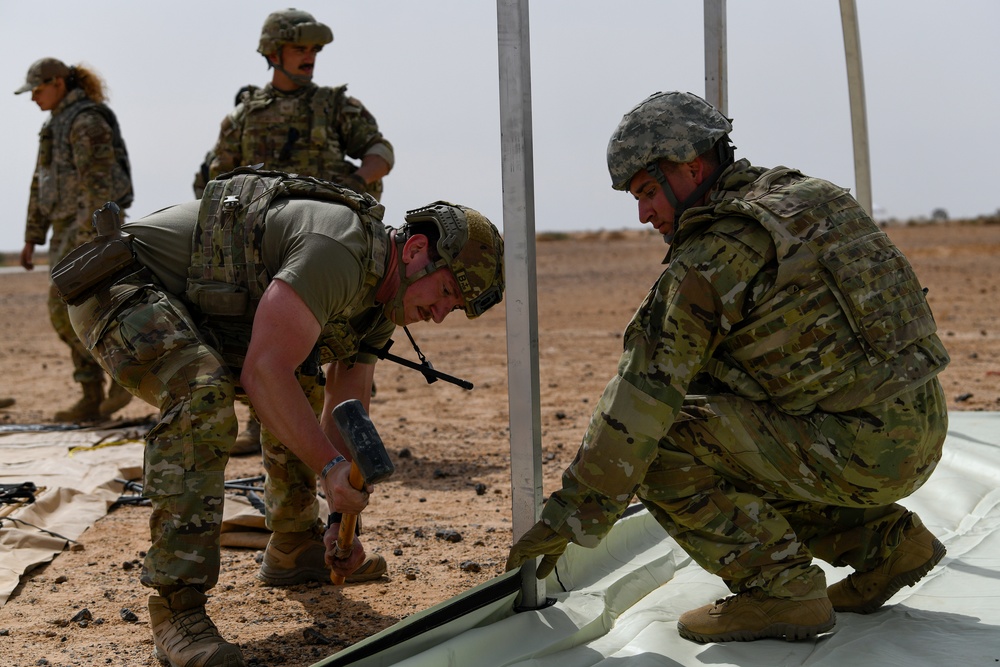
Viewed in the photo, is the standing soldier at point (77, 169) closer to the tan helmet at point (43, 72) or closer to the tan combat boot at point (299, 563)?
the tan helmet at point (43, 72)

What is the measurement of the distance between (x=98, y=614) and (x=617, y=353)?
693cm

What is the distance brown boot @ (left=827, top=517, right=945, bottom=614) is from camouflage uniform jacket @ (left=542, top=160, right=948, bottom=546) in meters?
0.55

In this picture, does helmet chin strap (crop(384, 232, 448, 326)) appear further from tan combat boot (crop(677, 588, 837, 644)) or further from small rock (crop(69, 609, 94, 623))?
small rock (crop(69, 609, 94, 623))

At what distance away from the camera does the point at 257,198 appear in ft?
10.2

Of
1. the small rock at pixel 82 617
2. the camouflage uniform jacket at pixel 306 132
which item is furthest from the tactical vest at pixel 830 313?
the camouflage uniform jacket at pixel 306 132

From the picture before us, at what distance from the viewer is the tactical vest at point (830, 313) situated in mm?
2666

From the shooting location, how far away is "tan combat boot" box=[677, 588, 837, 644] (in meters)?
2.78

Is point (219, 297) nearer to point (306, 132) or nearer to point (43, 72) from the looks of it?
point (306, 132)

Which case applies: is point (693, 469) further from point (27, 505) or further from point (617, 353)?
point (617, 353)

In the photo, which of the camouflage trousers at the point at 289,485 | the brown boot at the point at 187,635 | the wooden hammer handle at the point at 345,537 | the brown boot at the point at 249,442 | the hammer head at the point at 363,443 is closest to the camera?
the hammer head at the point at 363,443

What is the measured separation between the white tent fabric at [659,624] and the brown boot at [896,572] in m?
0.04

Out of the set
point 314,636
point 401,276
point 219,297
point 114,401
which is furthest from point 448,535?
point 114,401

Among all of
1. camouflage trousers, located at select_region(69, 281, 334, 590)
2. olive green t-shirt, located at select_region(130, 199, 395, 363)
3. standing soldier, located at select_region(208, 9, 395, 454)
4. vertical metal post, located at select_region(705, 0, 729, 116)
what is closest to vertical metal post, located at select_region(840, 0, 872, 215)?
vertical metal post, located at select_region(705, 0, 729, 116)

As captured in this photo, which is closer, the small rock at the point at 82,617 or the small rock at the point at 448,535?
the small rock at the point at 82,617
